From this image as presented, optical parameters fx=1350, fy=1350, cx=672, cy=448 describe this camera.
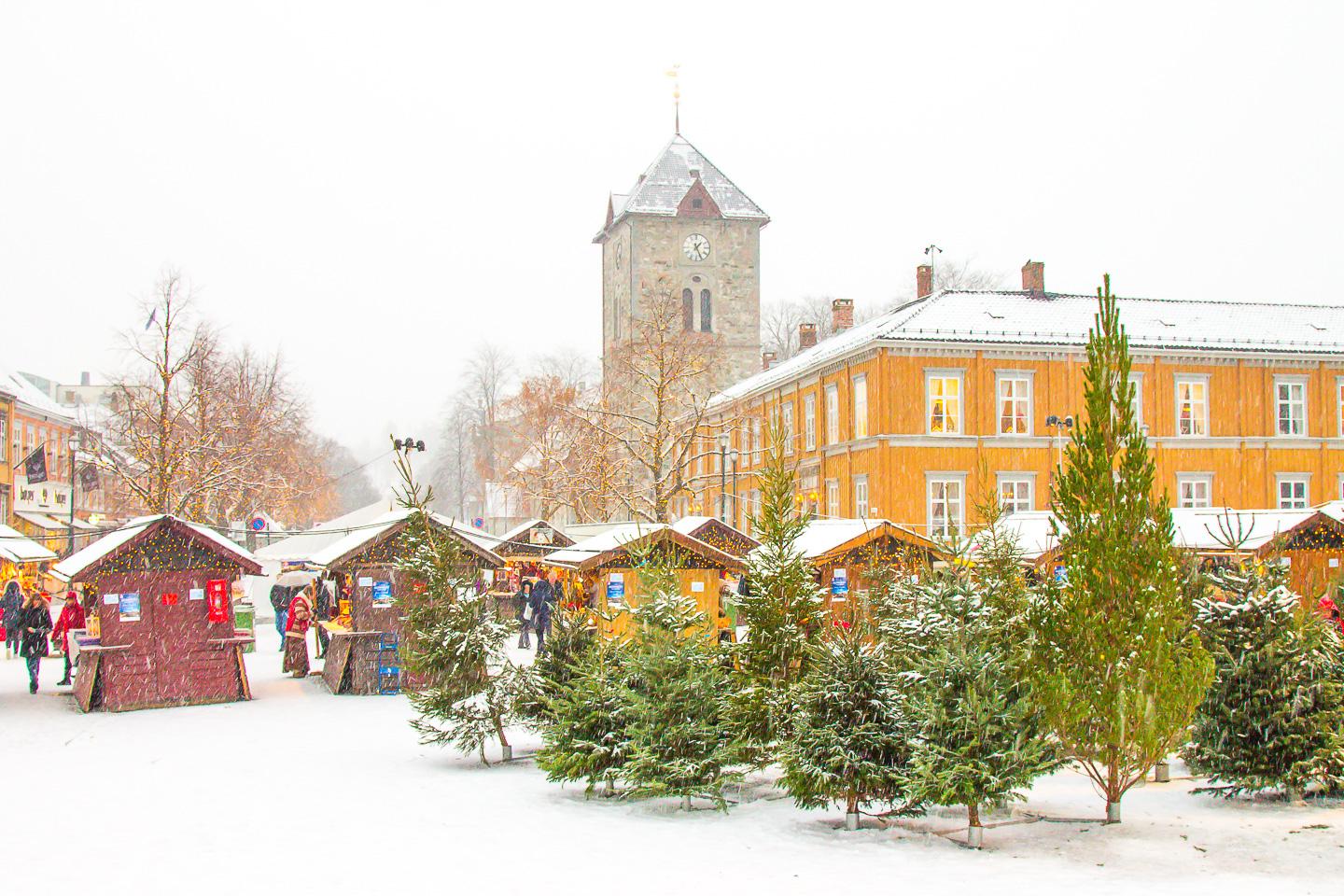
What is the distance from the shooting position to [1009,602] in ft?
46.8

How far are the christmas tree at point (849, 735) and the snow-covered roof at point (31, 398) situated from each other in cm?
5399

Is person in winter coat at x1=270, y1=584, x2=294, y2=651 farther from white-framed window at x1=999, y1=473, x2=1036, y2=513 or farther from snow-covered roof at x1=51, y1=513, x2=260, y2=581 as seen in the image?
white-framed window at x1=999, y1=473, x2=1036, y2=513

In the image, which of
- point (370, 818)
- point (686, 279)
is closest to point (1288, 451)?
point (686, 279)

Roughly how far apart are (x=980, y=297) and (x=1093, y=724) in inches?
1350

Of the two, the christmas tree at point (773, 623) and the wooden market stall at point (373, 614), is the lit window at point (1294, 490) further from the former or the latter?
the christmas tree at point (773, 623)

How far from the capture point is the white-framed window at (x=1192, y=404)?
43.9 m

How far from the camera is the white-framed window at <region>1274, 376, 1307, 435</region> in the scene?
44.7m

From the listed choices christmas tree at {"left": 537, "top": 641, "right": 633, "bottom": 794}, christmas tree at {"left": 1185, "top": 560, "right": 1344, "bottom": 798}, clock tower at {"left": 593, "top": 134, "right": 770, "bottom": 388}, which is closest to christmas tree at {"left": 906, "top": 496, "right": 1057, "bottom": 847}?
christmas tree at {"left": 1185, "top": 560, "right": 1344, "bottom": 798}

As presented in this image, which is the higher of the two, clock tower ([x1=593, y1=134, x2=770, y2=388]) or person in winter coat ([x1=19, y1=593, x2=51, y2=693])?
clock tower ([x1=593, y1=134, x2=770, y2=388])

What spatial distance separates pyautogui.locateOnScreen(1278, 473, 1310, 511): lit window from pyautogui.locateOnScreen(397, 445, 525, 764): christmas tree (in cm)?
3584

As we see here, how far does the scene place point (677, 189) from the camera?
72.2 meters

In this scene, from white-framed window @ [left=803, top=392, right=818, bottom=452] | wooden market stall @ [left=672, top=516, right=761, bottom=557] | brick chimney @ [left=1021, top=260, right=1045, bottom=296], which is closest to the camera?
wooden market stall @ [left=672, top=516, right=761, bottom=557]

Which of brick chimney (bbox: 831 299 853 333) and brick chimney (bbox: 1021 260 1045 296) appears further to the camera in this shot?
brick chimney (bbox: 831 299 853 333)

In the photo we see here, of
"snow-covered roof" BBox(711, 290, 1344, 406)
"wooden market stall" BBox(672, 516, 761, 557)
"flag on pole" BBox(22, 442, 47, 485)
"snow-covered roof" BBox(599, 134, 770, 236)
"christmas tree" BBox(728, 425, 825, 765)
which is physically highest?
"snow-covered roof" BBox(599, 134, 770, 236)
